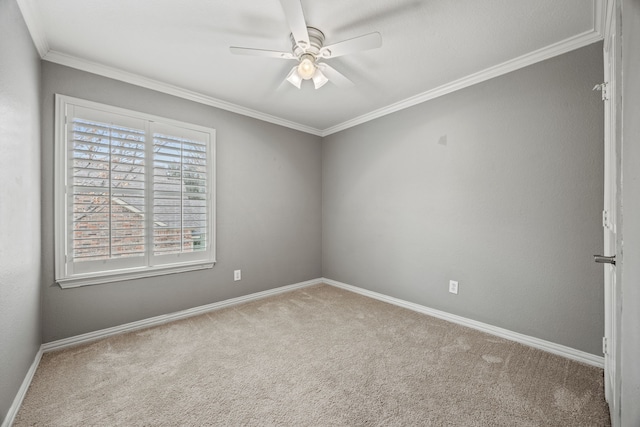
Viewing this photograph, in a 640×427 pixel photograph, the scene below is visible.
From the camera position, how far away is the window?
222 centimetres

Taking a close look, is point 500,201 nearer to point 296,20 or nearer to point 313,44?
point 313,44

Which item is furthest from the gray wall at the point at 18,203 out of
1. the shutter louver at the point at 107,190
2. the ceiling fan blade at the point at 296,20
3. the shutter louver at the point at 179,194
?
the ceiling fan blade at the point at 296,20

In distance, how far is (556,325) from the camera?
2082mm

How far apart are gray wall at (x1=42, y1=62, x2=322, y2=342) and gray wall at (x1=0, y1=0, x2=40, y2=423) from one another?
162 millimetres

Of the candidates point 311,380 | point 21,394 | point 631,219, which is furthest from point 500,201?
point 21,394

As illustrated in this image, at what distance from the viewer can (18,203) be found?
1.59m

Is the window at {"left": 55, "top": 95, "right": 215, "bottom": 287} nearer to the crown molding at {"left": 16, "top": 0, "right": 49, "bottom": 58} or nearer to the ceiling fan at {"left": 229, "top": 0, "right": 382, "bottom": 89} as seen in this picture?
the crown molding at {"left": 16, "top": 0, "right": 49, "bottom": 58}

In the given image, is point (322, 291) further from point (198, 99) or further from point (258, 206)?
point (198, 99)

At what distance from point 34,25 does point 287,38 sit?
67.3 inches

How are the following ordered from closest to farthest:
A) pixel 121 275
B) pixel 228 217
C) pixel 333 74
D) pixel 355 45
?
pixel 355 45 → pixel 333 74 → pixel 121 275 → pixel 228 217

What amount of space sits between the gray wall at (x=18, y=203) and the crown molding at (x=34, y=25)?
0.19 ft

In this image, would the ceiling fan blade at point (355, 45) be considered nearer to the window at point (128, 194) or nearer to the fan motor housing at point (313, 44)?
the fan motor housing at point (313, 44)

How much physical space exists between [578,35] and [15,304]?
4104mm

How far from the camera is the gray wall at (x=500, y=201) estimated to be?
1977mm
